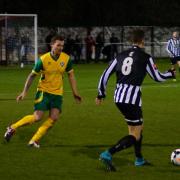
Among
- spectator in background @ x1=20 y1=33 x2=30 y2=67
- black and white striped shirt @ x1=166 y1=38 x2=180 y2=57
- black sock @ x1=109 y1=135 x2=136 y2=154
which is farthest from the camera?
spectator in background @ x1=20 y1=33 x2=30 y2=67

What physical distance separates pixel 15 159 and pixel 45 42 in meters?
33.0

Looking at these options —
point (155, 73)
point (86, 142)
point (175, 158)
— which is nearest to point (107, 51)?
point (86, 142)

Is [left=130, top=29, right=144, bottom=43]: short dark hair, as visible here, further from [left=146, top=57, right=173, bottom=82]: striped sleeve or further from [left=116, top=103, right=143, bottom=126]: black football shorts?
[left=116, top=103, right=143, bottom=126]: black football shorts

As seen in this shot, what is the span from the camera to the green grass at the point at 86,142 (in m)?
9.57

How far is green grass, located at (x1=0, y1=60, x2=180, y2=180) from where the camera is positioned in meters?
9.57

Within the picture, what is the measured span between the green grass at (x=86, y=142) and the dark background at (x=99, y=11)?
27.1 metres

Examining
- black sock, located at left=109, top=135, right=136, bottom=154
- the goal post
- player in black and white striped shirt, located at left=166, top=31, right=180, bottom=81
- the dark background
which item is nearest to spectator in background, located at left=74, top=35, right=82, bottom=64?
the dark background

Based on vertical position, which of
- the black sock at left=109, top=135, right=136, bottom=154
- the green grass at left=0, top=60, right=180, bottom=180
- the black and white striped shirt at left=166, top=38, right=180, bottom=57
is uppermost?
the black and white striped shirt at left=166, top=38, right=180, bottom=57

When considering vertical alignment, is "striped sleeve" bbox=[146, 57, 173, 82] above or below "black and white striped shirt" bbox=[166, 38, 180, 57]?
above

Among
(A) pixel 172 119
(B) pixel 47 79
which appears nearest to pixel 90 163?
(B) pixel 47 79

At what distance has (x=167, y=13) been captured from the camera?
5356 cm

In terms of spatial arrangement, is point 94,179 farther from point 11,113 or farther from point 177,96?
point 177,96

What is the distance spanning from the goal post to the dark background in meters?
11.6

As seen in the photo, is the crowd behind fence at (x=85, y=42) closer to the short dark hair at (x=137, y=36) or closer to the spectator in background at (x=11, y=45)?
the spectator in background at (x=11, y=45)
